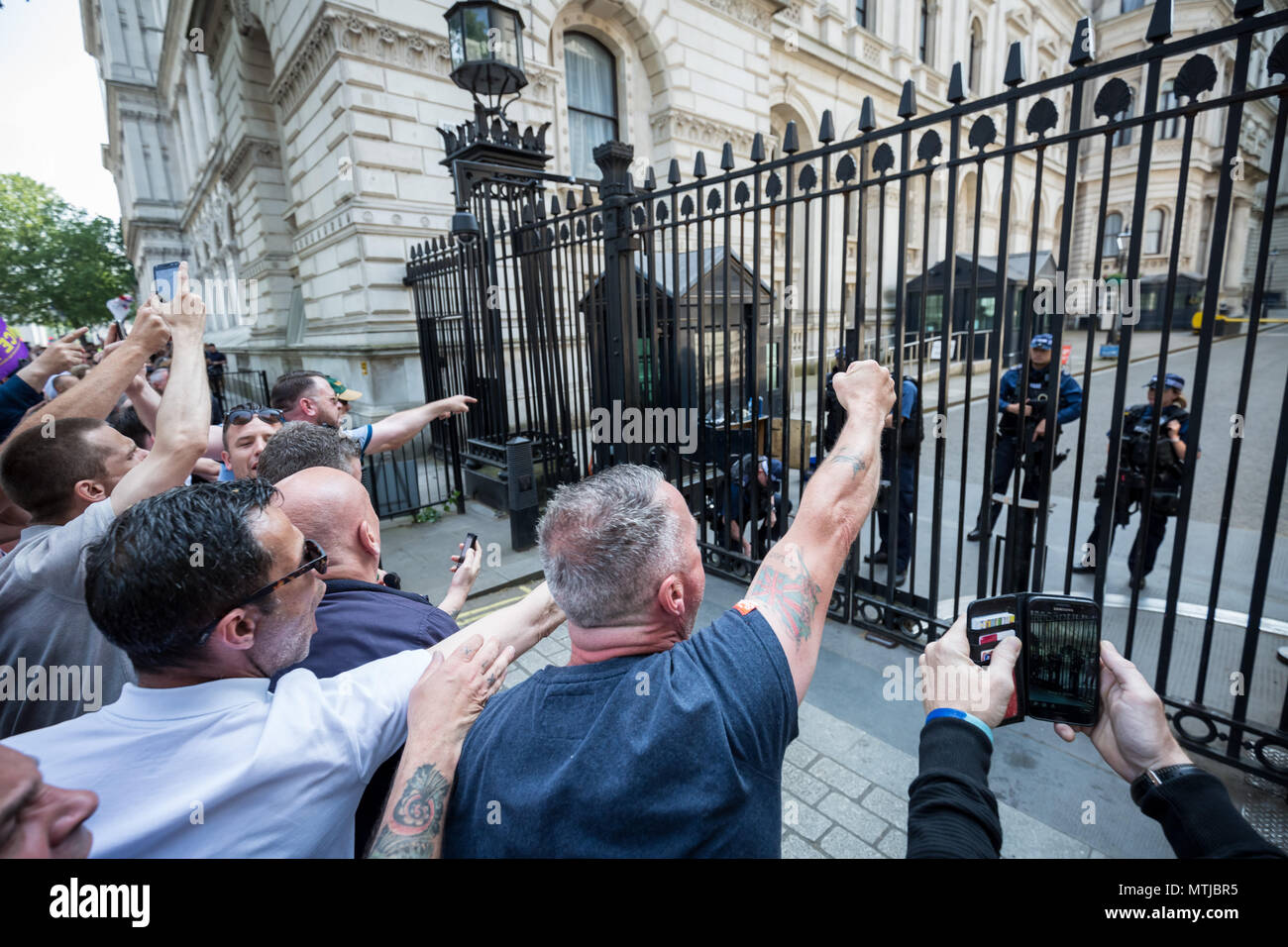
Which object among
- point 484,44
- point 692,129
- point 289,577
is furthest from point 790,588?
point 692,129

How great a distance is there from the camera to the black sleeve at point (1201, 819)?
108 cm

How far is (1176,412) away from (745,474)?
327cm

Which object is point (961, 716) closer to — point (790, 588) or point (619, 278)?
point (790, 588)

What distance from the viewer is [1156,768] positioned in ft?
4.22

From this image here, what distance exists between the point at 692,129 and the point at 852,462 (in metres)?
14.4

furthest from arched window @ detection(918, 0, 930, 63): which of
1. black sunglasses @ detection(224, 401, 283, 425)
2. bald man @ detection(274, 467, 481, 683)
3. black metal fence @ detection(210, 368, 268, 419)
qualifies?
bald man @ detection(274, 467, 481, 683)

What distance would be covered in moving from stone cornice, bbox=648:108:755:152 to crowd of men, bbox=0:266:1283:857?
14.0 meters

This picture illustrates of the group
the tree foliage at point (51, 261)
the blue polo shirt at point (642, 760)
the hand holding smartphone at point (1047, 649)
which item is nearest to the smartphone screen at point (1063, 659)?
the hand holding smartphone at point (1047, 649)

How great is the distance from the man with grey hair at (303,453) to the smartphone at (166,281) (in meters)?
0.67

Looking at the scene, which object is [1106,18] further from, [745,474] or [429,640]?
[429,640]

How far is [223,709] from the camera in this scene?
1279 millimetres

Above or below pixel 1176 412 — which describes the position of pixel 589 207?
above

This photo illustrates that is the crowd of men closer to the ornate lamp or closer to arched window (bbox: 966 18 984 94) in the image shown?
the ornate lamp
